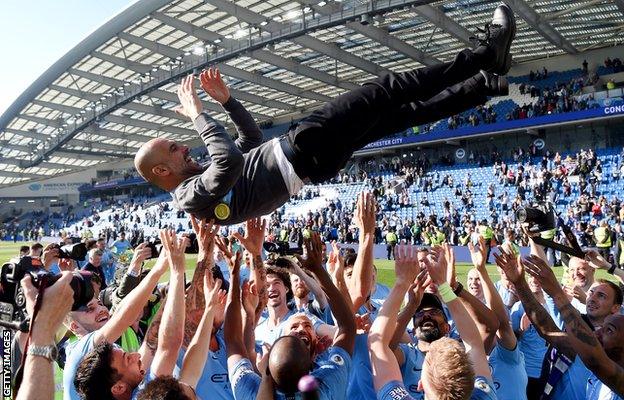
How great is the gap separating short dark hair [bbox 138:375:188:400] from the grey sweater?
4.17 feet

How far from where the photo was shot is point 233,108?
3.85 metres

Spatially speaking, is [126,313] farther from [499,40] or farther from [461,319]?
[499,40]

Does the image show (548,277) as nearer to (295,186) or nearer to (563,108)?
(295,186)

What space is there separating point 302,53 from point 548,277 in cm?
2609

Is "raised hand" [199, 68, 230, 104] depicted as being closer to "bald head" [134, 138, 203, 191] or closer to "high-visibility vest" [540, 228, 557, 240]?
"bald head" [134, 138, 203, 191]

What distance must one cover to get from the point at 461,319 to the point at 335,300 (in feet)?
2.13

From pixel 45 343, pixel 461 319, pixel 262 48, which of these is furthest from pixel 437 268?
pixel 262 48

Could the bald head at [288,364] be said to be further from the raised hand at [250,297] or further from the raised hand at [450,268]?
the raised hand at [450,268]

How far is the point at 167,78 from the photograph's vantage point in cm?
2758

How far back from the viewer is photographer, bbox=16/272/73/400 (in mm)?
1878

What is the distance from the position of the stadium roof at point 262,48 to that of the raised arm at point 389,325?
17845mm

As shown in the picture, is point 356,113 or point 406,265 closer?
point 406,265

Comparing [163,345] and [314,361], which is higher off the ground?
[163,345]

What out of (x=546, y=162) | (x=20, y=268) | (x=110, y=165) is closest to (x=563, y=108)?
(x=546, y=162)
